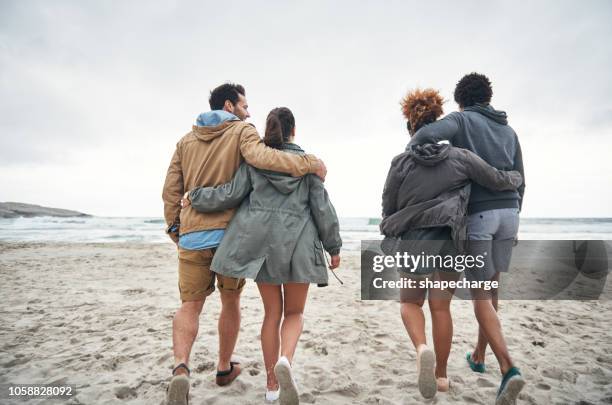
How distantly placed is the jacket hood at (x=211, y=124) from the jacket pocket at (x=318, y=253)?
3.16 ft

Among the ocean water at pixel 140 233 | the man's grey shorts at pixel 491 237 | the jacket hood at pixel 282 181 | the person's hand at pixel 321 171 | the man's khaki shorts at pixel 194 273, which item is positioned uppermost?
the person's hand at pixel 321 171

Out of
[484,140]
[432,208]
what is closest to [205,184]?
[432,208]

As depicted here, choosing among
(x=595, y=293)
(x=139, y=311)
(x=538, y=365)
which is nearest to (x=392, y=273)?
(x=595, y=293)

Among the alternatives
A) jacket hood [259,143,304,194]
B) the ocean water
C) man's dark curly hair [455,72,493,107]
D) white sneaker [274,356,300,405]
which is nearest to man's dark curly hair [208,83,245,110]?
jacket hood [259,143,304,194]

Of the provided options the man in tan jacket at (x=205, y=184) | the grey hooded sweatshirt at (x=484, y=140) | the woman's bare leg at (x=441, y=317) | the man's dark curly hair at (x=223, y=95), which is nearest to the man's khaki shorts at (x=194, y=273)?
the man in tan jacket at (x=205, y=184)

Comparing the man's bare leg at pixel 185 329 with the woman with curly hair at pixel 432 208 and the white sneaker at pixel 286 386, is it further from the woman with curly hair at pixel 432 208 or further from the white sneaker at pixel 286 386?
the woman with curly hair at pixel 432 208

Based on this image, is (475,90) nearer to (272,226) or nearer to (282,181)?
(282,181)

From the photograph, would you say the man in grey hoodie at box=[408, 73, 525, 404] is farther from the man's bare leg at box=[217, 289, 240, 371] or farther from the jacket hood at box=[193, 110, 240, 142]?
the man's bare leg at box=[217, 289, 240, 371]

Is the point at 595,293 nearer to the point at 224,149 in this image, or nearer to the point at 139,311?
the point at 224,149

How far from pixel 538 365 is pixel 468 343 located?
0.61m

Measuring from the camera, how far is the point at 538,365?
2.73 metres

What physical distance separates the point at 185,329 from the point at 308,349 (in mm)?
1443

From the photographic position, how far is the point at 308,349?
3102 millimetres

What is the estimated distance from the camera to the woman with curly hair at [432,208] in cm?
205
